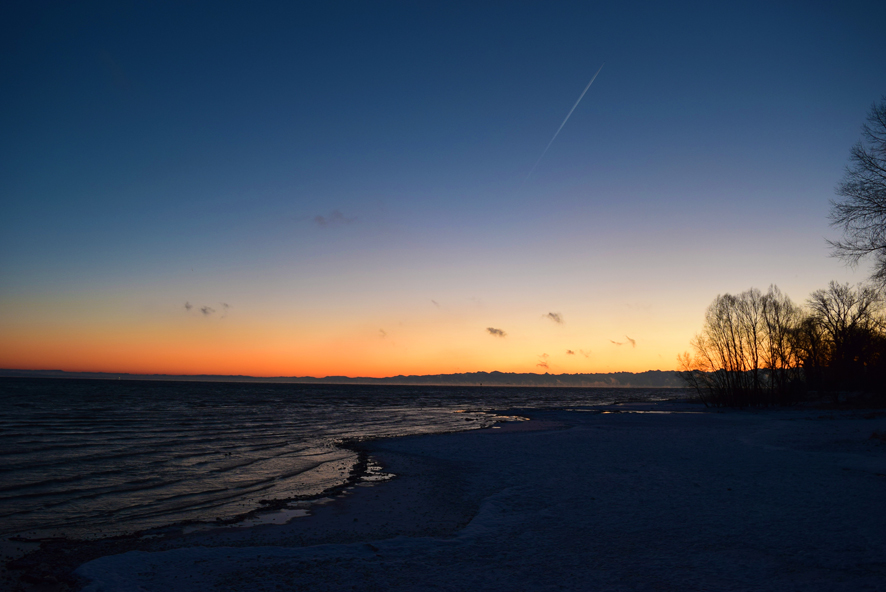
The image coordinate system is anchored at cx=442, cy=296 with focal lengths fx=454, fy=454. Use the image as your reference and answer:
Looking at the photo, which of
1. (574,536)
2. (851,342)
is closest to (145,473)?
(574,536)

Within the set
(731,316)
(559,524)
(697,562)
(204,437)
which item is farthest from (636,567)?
(731,316)

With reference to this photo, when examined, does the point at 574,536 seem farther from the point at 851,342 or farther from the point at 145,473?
the point at 851,342

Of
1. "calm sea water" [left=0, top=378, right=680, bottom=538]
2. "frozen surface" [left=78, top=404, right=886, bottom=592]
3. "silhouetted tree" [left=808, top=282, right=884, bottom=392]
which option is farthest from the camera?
"silhouetted tree" [left=808, top=282, right=884, bottom=392]

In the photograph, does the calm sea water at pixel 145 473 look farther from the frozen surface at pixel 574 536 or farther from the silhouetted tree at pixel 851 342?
the silhouetted tree at pixel 851 342

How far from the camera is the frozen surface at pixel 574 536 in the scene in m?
6.39

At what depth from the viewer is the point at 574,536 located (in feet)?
26.8

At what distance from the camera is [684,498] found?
10.5m

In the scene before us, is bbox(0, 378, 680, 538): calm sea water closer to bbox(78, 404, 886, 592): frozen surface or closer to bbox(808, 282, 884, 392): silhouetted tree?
bbox(78, 404, 886, 592): frozen surface

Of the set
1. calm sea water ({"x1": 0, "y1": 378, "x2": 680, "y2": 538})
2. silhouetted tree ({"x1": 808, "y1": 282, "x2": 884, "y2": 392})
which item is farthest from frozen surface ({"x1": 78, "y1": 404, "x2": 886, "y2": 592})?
silhouetted tree ({"x1": 808, "y1": 282, "x2": 884, "y2": 392})

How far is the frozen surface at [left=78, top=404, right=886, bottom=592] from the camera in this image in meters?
6.39

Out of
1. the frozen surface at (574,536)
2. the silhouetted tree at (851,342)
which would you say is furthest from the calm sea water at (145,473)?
the silhouetted tree at (851,342)

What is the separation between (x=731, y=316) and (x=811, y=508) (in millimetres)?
43364

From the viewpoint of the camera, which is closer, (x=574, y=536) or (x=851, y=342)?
(x=574, y=536)

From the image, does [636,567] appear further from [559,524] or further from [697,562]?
[559,524]
